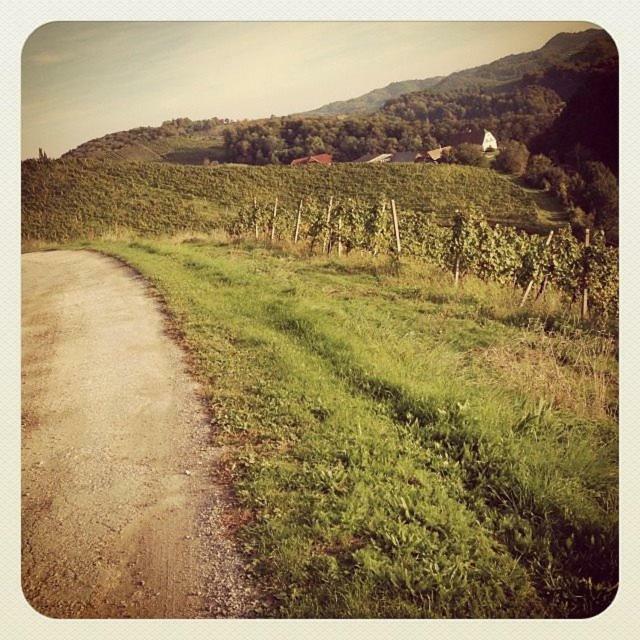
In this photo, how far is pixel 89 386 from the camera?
3.39m

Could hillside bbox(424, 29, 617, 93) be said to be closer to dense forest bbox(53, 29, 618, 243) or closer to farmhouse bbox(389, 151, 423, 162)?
dense forest bbox(53, 29, 618, 243)

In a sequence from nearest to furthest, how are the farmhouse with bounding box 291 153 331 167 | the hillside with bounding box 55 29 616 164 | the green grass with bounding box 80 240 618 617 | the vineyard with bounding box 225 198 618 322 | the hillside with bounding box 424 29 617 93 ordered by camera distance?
the green grass with bounding box 80 240 618 617 → the hillside with bounding box 424 29 617 93 → the hillside with bounding box 55 29 616 164 → the farmhouse with bounding box 291 153 331 167 → the vineyard with bounding box 225 198 618 322

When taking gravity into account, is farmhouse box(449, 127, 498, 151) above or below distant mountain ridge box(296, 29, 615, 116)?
below

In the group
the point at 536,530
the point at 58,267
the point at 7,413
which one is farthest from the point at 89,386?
the point at 536,530

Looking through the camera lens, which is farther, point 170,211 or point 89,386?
point 170,211

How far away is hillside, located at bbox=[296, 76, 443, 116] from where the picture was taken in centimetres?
368

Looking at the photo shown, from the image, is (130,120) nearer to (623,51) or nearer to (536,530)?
(623,51)

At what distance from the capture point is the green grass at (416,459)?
7.06 feet

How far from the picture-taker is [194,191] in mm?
5008

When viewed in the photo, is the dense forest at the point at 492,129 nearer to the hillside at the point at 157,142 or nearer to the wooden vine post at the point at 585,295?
the hillside at the point at 157,142

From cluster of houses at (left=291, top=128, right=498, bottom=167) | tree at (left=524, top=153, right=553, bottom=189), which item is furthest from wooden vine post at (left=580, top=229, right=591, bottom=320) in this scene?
cluster of houses at (left=291, top=128, right=498, bottom=167)

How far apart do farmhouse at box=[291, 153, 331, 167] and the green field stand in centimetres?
22

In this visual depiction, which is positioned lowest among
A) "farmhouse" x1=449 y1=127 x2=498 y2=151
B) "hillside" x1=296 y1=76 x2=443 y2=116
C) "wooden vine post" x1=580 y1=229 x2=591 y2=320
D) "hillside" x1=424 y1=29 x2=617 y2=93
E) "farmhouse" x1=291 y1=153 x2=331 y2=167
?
"wooden vine post" x1=580 y1=229 x2=591 y2=320
